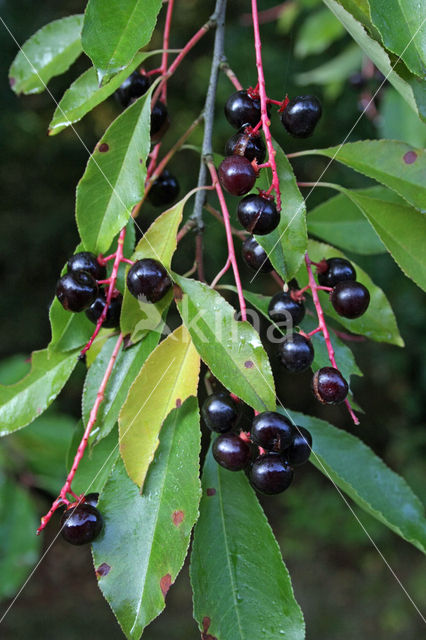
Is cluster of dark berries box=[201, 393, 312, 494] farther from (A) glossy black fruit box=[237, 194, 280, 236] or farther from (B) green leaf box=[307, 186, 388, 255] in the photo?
(B) green leaf box=[307, 186, 388, 255]

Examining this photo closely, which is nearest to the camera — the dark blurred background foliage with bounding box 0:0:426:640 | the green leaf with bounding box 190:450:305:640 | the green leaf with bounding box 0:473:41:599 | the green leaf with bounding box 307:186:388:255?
the green leaf with bounding box 190:450:305:640

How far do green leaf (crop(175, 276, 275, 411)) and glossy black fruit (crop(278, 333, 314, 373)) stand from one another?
7cm

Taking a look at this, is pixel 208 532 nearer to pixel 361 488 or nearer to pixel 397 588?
pixel 361 488

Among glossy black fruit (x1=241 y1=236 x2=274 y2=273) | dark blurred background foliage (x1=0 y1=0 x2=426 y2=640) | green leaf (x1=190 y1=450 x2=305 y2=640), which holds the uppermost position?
glossy black fruit (x1=241 y1=236 x2=274 y2=273)

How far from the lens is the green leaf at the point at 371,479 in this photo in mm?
1034

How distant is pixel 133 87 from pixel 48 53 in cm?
25

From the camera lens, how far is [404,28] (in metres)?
0.73

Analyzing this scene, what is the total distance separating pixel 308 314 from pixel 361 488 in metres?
0.33

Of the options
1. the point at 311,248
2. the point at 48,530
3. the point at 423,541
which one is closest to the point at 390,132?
the point at 311,248

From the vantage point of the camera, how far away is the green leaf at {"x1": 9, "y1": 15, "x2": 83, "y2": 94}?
3.76 feet

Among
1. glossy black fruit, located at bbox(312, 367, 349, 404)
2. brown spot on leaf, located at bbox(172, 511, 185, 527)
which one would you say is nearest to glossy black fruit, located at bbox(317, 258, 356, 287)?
glossy black fruit, located at bbox(312, 367, 349, 404)

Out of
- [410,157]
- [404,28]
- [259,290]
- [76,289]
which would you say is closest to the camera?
[404,28]

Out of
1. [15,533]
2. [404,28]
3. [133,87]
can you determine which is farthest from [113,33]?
[15,533]

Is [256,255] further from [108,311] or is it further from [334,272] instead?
[108,311]
